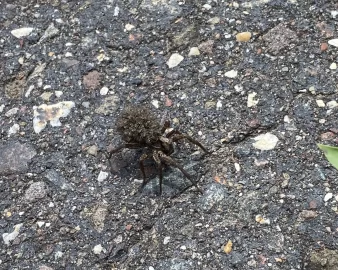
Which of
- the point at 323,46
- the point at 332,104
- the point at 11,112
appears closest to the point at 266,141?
the point at 332,104

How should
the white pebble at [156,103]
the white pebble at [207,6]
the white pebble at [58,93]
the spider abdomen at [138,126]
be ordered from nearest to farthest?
the spider abdomen at [138,126] < the white pebble at [156,103] < the white pebble at [58,93] < the white pebble at [207,6]

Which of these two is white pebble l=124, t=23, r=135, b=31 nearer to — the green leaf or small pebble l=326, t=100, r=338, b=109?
small pebble l=326, t=100, r=338, b=109

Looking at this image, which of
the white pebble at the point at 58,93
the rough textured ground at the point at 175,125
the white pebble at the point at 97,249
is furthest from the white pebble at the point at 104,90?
the white pebble at the point at 97,249

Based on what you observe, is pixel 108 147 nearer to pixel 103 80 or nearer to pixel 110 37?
pixel 103 80

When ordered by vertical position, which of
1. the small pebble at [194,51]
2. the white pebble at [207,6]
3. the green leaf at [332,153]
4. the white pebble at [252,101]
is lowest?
the white pebble at [252,101]

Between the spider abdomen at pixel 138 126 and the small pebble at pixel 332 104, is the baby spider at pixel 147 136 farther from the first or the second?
the small pebble at pixel 332 104

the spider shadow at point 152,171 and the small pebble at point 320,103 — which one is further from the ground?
the small pebble at point 320,103

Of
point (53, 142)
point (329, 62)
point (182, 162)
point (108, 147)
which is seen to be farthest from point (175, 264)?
point (329, 62)
